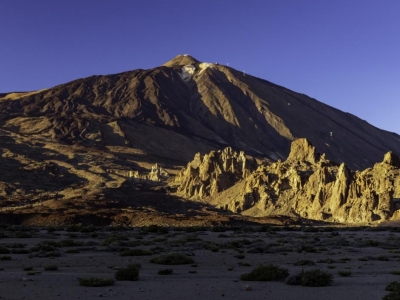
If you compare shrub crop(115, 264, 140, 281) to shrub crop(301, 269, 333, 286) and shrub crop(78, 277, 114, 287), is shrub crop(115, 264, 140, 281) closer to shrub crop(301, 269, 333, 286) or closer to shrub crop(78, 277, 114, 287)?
shrub crop(78, 277, 114, 287)

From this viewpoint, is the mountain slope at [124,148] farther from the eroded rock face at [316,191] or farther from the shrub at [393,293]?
the shrub at [393,293]

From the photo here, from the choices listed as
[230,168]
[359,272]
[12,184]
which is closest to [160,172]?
[230,168]

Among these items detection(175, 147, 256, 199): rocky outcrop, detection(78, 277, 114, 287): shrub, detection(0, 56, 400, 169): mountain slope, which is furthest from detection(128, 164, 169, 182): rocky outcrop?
detection(78, 277, 114, 287): shrub

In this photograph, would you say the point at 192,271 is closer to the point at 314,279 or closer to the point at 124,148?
the point at 314,279

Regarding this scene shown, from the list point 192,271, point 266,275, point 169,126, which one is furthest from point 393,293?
point 169,126

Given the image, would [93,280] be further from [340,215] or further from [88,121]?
[88,121]

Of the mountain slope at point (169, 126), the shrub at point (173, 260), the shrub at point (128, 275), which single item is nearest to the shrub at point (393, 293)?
the shrub at point (128, 275)
